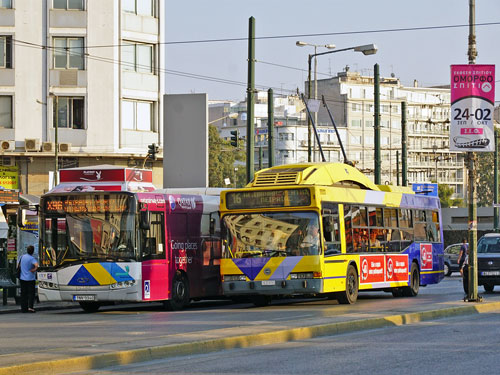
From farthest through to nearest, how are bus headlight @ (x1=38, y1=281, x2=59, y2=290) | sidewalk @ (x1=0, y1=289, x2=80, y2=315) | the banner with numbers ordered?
sidewalk @ (x1=0, y1=289, x2=80, y2=315)
bus headlight @ (x1=38, y1=281, x2=59, y2=290)
the banner with numbers

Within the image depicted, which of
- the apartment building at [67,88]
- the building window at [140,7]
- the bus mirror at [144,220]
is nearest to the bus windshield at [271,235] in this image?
the bus mirror at [144,220]

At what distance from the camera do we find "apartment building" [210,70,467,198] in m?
145

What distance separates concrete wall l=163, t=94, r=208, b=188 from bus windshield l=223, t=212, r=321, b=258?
859cm

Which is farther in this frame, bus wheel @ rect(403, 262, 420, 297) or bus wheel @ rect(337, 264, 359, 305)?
bus wheel @ rect(403, 262, 420, 297)

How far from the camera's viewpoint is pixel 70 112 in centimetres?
5303

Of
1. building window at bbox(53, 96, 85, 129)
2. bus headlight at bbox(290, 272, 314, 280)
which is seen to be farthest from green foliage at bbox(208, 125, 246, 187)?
bus headlight at bbox(290, 272, 314, 280)

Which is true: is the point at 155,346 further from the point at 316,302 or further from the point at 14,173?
the point at 14,173

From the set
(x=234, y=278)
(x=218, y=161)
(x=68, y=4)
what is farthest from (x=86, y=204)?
(x=218, y=161)

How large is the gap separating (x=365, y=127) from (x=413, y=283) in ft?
398

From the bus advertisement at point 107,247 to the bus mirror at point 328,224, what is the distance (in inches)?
141

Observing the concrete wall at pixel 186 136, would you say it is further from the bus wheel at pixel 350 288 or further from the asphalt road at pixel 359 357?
the asphalt road at pixel 359 357

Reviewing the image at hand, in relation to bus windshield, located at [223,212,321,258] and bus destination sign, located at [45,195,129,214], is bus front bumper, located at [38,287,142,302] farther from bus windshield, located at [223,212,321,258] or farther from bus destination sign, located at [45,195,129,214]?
bus windshield, located at [223,212,321,258]

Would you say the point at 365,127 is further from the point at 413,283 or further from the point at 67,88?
the point at 413,283

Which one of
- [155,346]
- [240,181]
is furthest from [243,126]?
[155,346]
